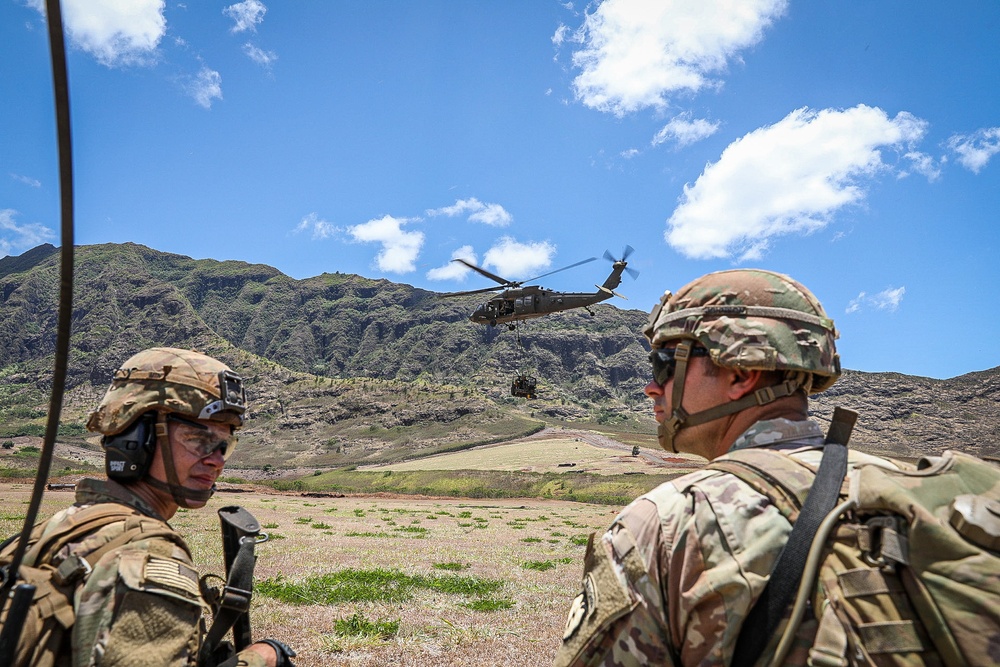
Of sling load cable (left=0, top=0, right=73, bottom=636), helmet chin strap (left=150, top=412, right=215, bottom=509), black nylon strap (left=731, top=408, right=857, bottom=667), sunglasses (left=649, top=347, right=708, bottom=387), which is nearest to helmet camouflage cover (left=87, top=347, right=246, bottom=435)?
helmet chin strap (left=150, top=412, right=215, bottom=509)

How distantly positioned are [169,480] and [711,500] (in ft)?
9.68

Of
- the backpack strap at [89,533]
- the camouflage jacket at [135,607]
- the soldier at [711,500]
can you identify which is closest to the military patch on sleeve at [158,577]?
the camouflage jacket at [135,607]

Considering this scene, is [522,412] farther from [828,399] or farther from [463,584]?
[463,584]

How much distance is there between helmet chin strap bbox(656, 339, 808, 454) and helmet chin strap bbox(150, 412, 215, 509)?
2.63 m

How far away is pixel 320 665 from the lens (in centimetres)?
787

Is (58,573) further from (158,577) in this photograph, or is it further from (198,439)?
(198,439)

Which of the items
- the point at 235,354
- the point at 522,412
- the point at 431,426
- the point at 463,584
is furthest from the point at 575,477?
the point at 235,354

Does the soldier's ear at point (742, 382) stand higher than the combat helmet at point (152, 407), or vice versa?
the soldier's ear at point (742, 382)

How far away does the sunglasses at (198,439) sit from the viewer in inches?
145

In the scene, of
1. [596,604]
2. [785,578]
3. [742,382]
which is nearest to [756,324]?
[742,382]

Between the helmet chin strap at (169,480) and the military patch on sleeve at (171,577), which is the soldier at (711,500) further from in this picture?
the helmet chin strap at (169,480)

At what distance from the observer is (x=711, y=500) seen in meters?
2.12

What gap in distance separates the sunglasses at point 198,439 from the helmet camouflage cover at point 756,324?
104 inches

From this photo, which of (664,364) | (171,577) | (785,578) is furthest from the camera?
(664,364)
